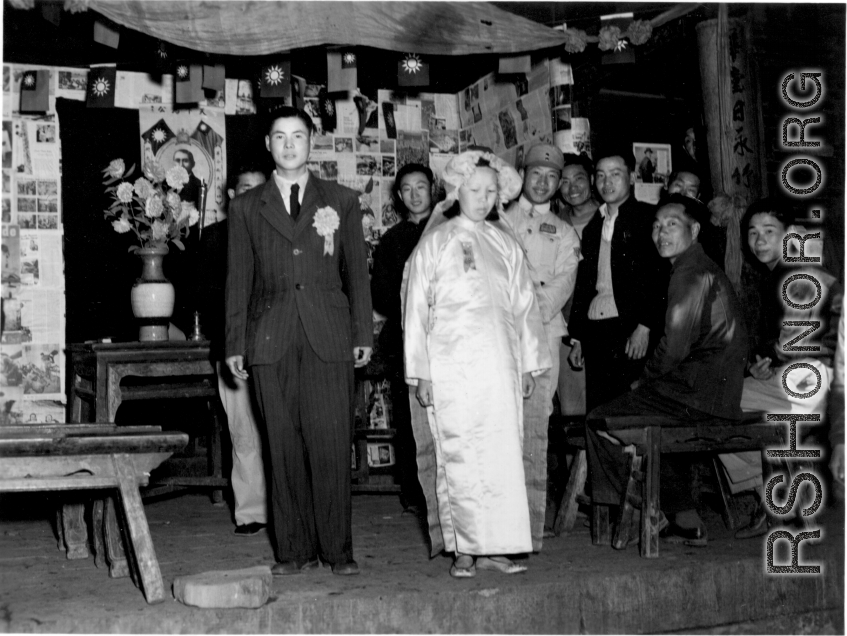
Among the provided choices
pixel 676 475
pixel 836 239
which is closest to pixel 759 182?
pixel 836 239

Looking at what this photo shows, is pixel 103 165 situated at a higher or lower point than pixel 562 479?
higher

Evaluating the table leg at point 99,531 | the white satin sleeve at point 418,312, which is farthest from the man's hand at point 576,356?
the table leg at point 99,531

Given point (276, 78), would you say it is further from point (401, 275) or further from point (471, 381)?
point (471, 381)

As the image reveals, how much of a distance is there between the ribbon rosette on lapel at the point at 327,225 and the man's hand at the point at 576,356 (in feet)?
6.78

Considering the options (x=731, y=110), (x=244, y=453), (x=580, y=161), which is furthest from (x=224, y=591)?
(x=731, y=110)

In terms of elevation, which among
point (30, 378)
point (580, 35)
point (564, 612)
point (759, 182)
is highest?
point (580, 35)

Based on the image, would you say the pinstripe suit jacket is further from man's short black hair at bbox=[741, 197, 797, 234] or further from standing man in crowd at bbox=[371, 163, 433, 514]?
man's short black hair at bbox=[741, 197, 797, 234]

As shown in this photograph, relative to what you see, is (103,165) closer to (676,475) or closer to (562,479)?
(562,479)

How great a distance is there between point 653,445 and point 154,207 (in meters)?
3.05

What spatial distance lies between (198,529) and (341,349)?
174cm

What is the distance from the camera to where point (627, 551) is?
14.1ft

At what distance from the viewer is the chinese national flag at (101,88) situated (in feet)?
19.7

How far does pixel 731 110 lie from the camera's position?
5402 mm

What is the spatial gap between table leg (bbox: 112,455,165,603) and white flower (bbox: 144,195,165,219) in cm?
220
